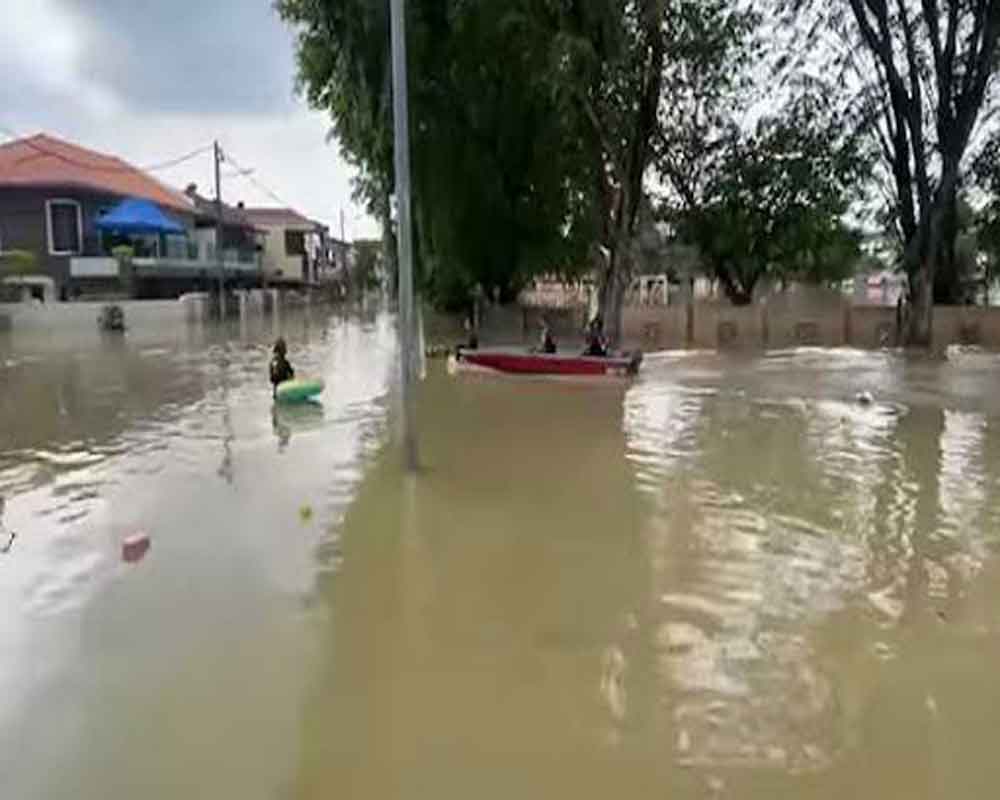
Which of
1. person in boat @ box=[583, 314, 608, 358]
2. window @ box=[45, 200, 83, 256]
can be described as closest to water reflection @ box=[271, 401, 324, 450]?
person in boat @ box=[583, 314, 608, 358]

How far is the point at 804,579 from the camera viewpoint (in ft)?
24.0

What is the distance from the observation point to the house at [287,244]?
71688 mm

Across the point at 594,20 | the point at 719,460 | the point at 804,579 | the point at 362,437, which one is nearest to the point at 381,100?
the point at 594,20

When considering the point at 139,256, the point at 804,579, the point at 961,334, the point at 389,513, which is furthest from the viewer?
the point at 139,256

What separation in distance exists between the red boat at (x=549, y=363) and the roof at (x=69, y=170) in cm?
2778

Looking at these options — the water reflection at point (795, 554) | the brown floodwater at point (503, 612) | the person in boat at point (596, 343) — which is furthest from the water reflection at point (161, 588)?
the person in boat at point (596, 343)


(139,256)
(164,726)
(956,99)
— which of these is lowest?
(164,726)

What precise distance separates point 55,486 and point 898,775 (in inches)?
346

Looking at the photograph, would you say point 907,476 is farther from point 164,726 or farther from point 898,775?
point 164,726

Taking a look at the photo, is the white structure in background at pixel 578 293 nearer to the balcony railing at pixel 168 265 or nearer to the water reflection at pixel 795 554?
the balcony railing at pixel 168 265

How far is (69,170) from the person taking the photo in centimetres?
4459

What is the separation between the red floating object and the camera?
8.08m

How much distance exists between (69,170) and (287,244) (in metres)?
29.7

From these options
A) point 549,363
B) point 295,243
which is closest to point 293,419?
point 549,363
